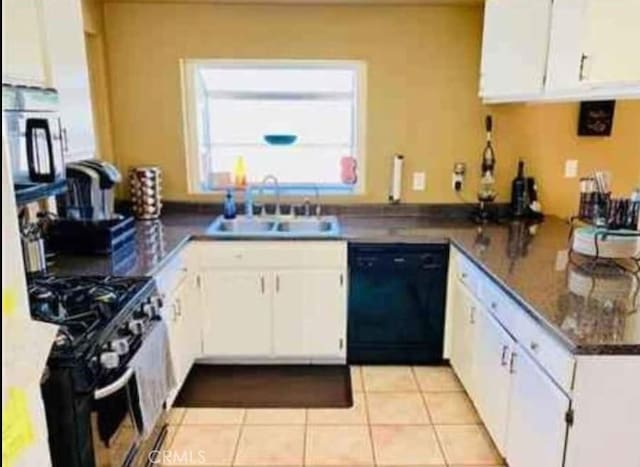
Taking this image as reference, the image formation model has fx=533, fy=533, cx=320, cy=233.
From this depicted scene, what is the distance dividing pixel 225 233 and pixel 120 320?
1.36 metres

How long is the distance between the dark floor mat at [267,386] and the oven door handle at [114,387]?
125cm

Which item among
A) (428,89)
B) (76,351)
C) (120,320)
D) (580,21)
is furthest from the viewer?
(428,89)

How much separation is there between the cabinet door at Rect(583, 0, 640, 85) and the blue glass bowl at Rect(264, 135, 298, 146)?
6.43 ft

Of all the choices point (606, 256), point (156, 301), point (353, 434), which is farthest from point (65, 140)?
point (606, 256)

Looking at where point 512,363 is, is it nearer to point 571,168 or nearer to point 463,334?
point 463,334

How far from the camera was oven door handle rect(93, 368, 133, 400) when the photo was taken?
1.62 metres

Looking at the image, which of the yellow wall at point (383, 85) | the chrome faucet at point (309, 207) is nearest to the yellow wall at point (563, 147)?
the yellow wall at point (383, 85)

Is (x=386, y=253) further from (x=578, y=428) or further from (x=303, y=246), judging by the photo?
(x=578, y=428)

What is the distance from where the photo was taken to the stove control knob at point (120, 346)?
174 centimetres

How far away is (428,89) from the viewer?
11.6 feet

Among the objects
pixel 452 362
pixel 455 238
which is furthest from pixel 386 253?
pixel 452 362

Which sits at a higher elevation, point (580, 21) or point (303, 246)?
point (580, 21)

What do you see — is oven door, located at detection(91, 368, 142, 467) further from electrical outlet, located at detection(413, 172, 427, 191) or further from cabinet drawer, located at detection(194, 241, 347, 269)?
electrical outlet, located at detection(413, 172, 427, 191)

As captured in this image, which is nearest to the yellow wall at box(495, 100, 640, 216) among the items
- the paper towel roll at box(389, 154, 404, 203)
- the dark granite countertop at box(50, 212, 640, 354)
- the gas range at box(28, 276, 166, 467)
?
the dark granite countertop at box(50, 212, 640, 354)
